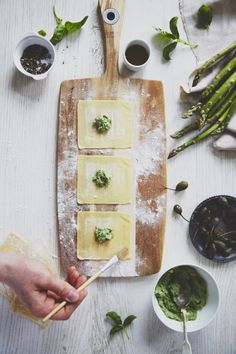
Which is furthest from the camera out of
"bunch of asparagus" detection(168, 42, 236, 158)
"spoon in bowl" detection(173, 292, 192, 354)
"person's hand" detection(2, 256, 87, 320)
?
"bunch of asparagus" detection(168, 42, 236, 158)

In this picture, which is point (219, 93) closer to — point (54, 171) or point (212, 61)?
point (212, 61)

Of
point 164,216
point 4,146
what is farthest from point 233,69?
point 4,146

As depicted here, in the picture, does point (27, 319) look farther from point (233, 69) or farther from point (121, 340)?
point (233, 69)

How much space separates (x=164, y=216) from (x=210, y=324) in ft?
1.80

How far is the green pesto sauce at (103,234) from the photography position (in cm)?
219

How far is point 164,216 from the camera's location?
225 centimetres

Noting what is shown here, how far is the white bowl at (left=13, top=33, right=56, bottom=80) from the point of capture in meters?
2.20

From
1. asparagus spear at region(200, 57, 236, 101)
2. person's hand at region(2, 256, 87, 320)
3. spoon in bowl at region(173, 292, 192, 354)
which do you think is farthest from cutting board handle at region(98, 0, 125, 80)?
spoon in bowl at region(173, 292, 192, 354)

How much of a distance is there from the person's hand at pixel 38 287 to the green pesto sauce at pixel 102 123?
670 millimetres

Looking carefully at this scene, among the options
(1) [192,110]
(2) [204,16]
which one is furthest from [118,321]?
(2) [204,16]

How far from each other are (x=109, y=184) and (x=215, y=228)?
1.70 feet

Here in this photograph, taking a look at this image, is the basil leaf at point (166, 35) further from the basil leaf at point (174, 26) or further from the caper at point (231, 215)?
the caper at point (231, 215)

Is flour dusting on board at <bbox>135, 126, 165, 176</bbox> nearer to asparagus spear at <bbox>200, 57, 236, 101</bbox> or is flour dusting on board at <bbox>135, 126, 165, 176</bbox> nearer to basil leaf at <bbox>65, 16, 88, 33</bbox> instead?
asparagus spear at <bbox>200, 57, 236, 101</bbox>

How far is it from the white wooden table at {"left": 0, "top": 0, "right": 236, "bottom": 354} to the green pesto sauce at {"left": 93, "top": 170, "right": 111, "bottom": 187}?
22cm
